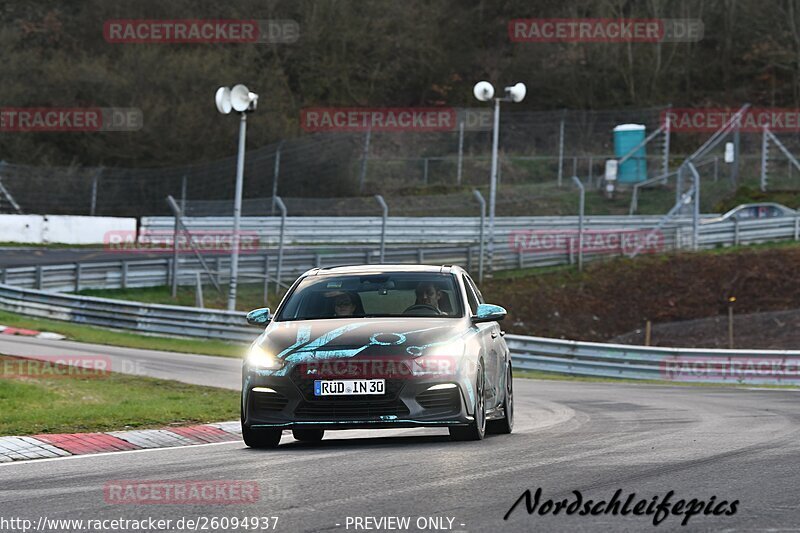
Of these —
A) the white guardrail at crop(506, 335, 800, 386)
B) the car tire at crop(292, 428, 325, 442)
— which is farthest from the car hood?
the white guardrail at crop(506, 335, 800, 386)

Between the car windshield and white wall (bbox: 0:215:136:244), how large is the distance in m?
35.0

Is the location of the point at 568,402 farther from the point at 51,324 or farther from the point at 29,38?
the point at 29,38

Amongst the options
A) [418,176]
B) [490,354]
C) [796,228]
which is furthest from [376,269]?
[418,176]

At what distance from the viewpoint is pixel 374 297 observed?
12039 millimetres

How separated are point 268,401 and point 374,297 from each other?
1.51 m

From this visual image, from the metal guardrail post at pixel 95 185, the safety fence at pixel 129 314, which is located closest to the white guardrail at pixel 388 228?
the metal guardrail post at pixel 95 185

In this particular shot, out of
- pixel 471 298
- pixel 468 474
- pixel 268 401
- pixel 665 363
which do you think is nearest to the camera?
pixel 468 474

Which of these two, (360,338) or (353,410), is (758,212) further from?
(353,410)

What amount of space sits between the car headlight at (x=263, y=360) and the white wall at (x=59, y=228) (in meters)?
35.9

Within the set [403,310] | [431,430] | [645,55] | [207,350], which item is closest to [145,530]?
[403,310]

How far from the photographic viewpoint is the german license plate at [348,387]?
10891 millimetres

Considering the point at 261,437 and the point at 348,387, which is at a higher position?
the point at 348,387

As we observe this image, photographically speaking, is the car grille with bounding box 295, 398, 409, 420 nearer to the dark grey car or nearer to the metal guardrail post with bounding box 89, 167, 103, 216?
the dark grey car

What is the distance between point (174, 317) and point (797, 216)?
2126 cm
